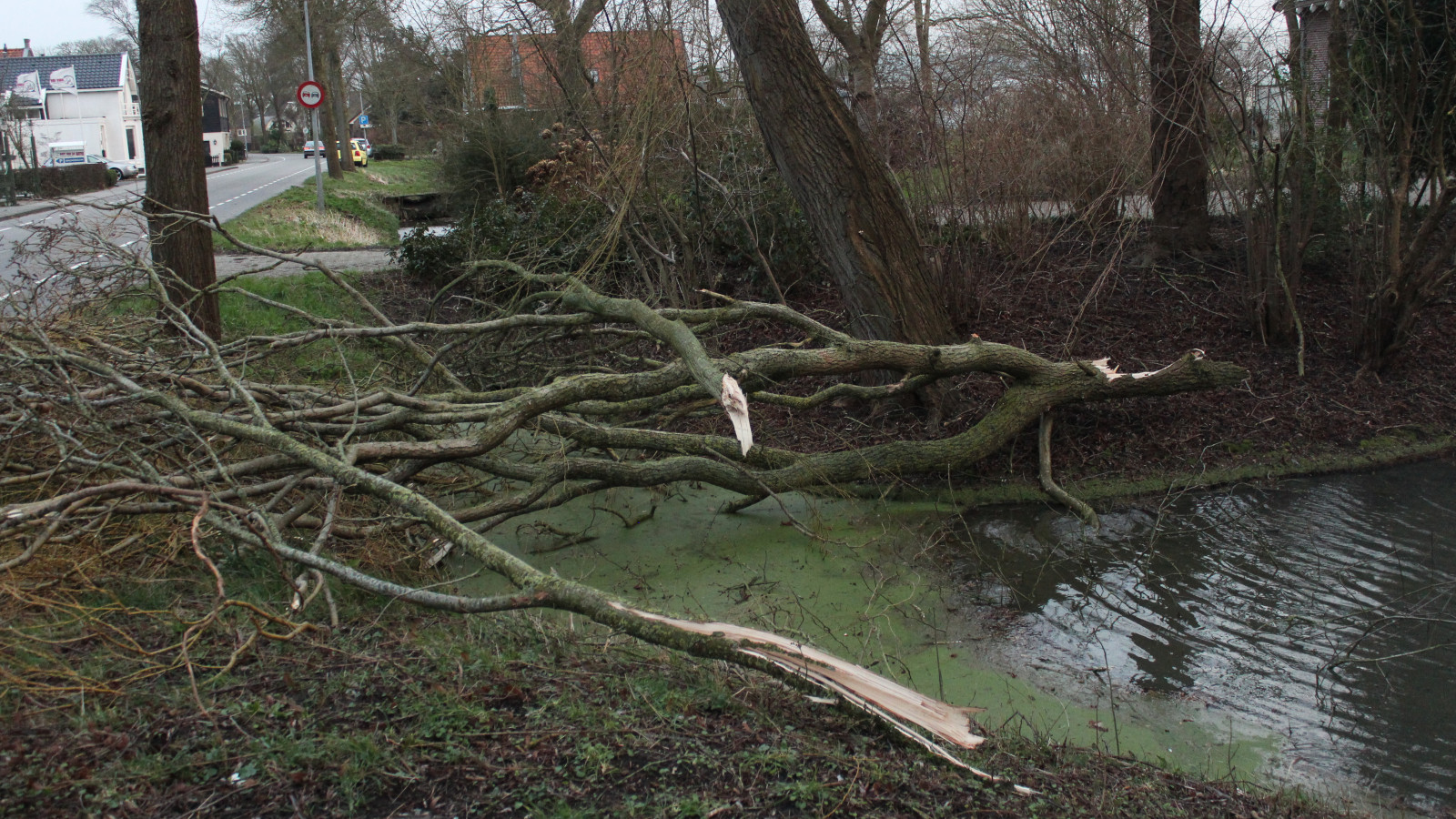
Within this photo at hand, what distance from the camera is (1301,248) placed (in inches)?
326

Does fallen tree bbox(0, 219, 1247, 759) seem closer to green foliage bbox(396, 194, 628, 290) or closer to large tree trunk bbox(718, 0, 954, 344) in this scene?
large tree trunk bbox(718, 0, 954, 344)

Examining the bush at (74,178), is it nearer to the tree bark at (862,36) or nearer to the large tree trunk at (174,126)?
the large tree trunk at (174,126)

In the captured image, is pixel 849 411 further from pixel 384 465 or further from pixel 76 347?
pixel 76 347

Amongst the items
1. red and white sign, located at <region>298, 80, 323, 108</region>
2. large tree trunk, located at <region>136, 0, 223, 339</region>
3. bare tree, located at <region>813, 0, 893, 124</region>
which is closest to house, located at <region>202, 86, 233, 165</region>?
red and white sign, located at <region>298, 80, 323, 108</region>

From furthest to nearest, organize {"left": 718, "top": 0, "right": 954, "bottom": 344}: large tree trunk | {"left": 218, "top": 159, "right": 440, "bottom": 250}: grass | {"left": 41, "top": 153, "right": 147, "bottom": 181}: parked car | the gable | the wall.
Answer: the gable < the wall < {"left": 41, "top": 153, "right": 147, "bottom": 181}: parked car < {"left": 218, "top": 159, "right": 440, "bottom": 250}: grass < {"left": 718, "top": 0, "right": 954, "bottom": 344}: large tree trunk

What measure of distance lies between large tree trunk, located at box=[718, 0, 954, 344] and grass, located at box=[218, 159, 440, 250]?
695 centimetres

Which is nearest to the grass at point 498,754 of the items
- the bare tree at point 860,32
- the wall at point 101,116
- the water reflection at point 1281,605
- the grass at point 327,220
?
the water reflection at point 1281,605

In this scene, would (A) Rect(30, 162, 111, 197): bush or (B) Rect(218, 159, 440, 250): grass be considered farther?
(A) Rect(30, 162, 111, 197): bush

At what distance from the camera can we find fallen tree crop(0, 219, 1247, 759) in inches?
146

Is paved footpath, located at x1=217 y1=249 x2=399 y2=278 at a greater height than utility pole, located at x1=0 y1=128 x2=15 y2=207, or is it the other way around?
utility pole, located at x1=0 y1=128 x2=15 y2=207

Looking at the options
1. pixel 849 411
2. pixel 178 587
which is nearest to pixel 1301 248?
pixel 849 411

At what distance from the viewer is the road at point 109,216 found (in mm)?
6207

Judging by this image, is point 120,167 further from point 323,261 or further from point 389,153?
point 323,261

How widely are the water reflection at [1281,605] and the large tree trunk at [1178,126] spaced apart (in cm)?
335
